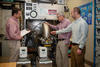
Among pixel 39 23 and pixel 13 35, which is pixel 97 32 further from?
pixel 13 35

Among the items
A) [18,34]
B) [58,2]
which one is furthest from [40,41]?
[58,2]

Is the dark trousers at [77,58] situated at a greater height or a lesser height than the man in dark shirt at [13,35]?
lesser

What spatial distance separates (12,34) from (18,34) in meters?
0.17

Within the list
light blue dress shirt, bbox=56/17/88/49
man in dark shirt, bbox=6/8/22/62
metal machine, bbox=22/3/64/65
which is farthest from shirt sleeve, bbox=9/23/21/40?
light blue dress shirt, bbox=56/17/88/49

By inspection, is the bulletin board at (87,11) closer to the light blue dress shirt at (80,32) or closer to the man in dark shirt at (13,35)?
the light blue dress shirt at (80,32)

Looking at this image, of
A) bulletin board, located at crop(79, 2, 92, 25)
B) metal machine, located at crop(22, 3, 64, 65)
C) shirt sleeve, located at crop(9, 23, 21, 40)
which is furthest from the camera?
bulletin board, located at crop(79, 2, 92, 25)

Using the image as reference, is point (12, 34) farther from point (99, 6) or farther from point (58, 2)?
point (99, 6)

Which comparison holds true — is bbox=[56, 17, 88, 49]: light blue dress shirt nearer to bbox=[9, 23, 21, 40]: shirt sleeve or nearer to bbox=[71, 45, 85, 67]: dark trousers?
bbox=[71, 45, 85, 67]: dark trousers

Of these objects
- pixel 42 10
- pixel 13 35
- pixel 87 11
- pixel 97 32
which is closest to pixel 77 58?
pixel 97 32

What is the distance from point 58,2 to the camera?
352 cm

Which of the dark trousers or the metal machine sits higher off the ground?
the metal machine

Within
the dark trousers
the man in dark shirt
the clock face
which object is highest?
the clock face

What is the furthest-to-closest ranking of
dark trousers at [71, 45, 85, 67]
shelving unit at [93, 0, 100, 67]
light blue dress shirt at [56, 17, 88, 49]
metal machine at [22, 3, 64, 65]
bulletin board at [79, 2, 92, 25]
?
bulletin board at [79, 2, 92, 25], metal machine at [22, 3, 64, 65], shelving unit at [93, 0, 100, 67], dark trousers at [71, 45, 85, 67], light blue dress shirt at [56, 17, 88, 49]

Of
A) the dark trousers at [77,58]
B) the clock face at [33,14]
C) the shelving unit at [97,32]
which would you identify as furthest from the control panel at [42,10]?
the dark trousers at [77,58]
